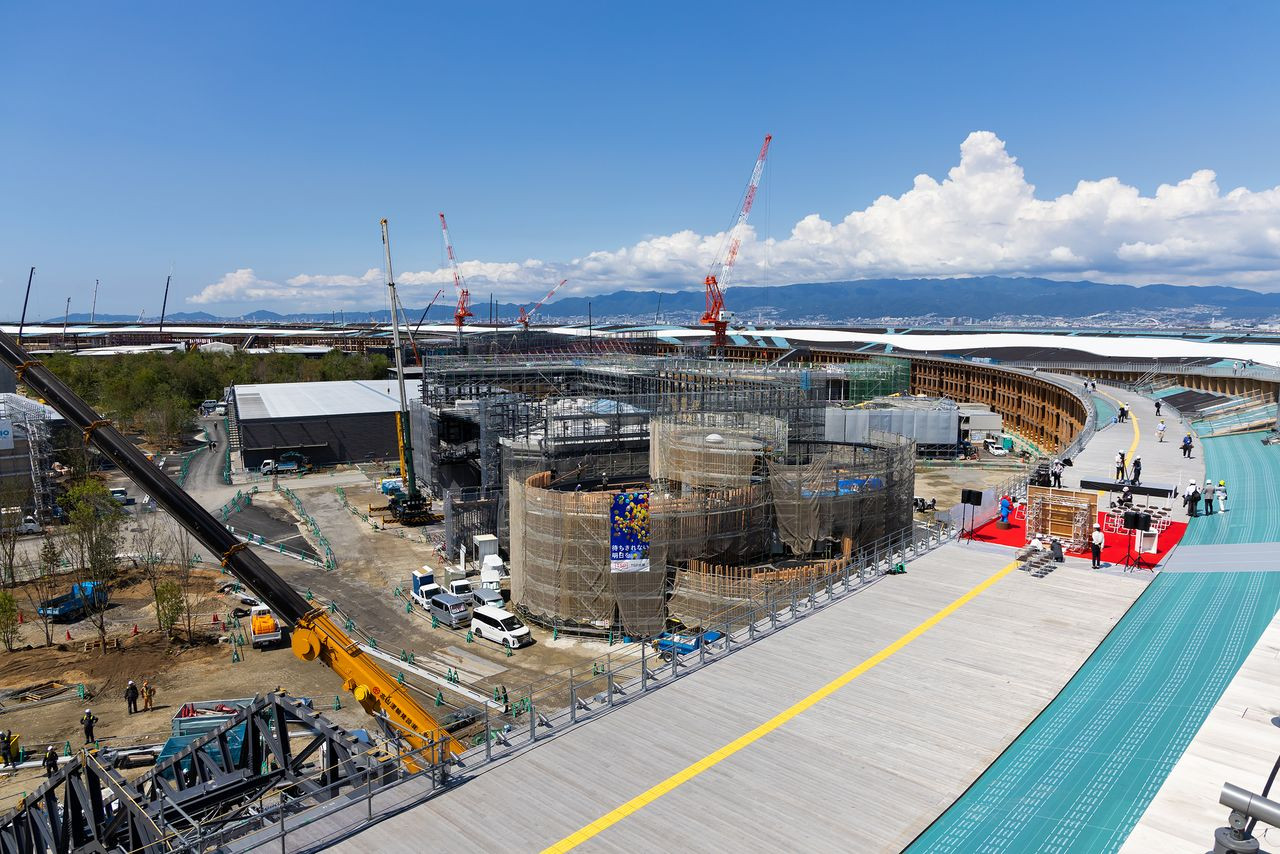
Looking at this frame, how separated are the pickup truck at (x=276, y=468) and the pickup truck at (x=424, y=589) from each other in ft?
111

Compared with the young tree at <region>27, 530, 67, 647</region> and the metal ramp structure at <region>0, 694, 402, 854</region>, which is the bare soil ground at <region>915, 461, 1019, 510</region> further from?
the young tree at <region>27, 530, 67, 647</region>

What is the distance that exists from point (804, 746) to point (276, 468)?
2330 inches

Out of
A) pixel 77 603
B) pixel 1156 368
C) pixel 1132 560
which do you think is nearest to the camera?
pixel 1132 560

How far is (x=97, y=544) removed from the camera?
33.5 metres

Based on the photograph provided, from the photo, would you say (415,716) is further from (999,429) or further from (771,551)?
(999,429)

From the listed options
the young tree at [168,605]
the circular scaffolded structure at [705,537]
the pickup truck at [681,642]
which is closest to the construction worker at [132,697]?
the young tree at [168,605]

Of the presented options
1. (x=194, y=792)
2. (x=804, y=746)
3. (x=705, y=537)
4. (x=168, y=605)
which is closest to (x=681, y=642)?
(x=804, y=746)

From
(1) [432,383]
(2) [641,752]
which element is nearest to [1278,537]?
(2) [641,752]

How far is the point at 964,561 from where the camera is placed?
23.4m

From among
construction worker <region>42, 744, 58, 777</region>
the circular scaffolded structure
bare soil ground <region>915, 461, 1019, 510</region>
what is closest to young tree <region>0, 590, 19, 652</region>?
construction worker <region>42, 744, 58, 777</region>

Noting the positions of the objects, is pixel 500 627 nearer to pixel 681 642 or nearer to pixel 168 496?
pixel 681 642

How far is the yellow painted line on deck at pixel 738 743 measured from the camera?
11039 mm

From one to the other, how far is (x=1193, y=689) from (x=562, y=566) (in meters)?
20.3

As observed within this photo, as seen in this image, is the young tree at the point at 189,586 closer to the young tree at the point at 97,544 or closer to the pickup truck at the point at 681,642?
the young tree at the point at 97,544
